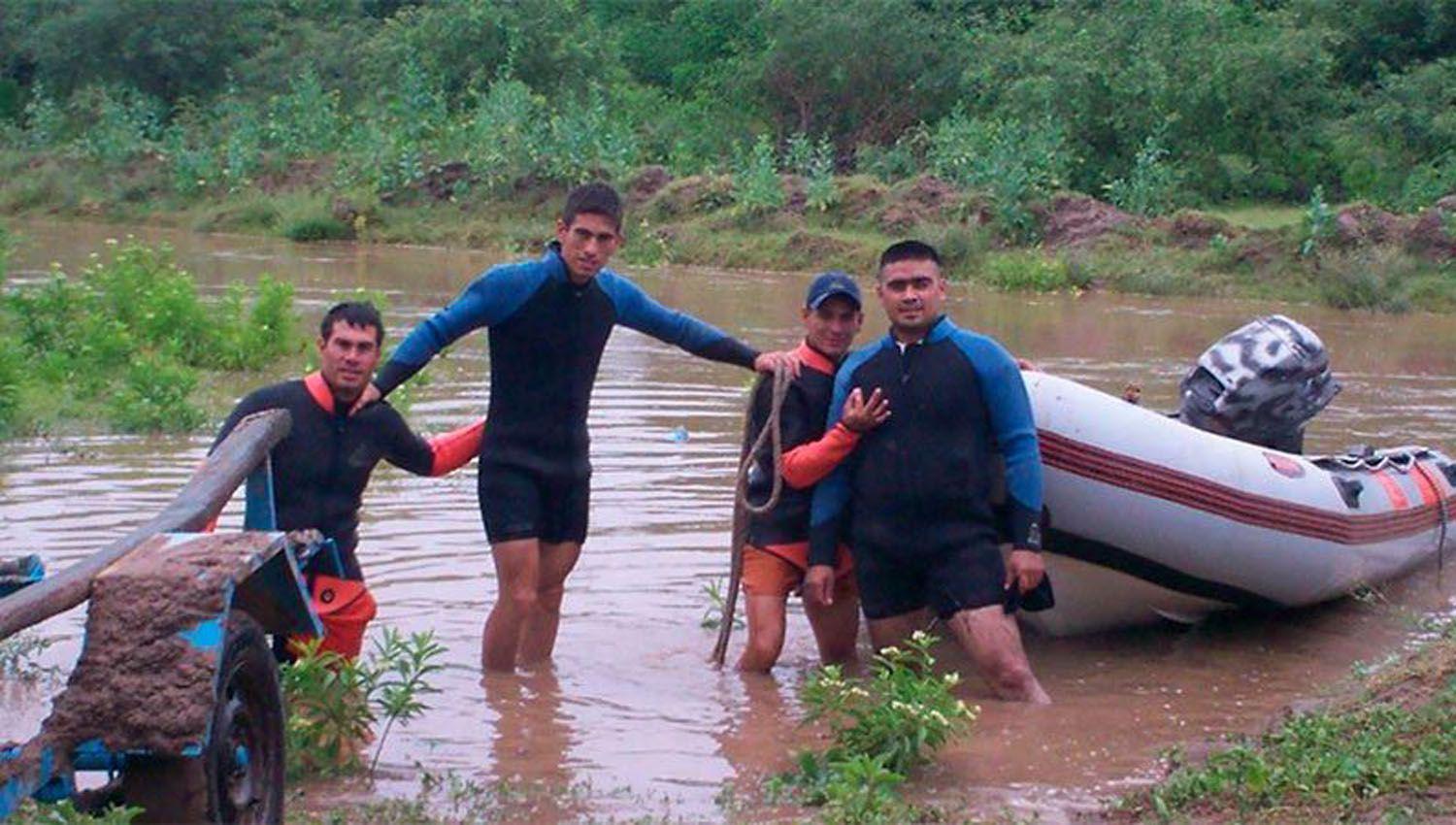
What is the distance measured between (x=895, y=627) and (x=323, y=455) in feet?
6.00

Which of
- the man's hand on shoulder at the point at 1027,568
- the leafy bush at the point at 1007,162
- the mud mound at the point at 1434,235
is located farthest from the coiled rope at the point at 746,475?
the leafy bush at the point at 1007,162

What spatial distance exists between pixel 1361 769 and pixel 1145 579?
2.44 metres

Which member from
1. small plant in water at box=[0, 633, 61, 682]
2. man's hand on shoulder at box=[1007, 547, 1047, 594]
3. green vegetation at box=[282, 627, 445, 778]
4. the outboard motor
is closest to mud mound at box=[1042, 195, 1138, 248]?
the outboard motor

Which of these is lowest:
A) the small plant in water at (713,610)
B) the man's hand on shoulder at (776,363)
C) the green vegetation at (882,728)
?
the small plant in water at (713,610)

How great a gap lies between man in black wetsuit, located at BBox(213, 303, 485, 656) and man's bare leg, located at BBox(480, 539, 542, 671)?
691 millimetres

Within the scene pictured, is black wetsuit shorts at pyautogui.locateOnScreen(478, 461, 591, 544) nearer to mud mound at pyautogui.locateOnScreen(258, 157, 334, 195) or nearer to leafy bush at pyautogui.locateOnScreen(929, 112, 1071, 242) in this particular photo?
leafy bush at pyautogui.locateOnScreen(929, 112, 1071, 242)

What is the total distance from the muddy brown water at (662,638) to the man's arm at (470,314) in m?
1.05

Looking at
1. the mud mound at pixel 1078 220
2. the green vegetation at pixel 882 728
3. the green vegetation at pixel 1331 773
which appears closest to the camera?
the green vegetation at pixel 1331 773

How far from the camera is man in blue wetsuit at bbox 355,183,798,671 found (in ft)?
22.5

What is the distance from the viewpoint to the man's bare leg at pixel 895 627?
6793 millimetres

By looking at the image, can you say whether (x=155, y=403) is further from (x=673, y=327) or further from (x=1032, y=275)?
(x=1032, y=275)

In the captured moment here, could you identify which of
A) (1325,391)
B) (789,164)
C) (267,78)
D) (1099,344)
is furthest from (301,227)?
(1325,391)

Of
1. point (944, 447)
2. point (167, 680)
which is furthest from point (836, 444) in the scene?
point (167, 680)

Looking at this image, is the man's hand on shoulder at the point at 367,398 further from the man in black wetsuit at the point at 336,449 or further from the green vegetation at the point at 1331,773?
the green vegetation at the point at 1331,773
